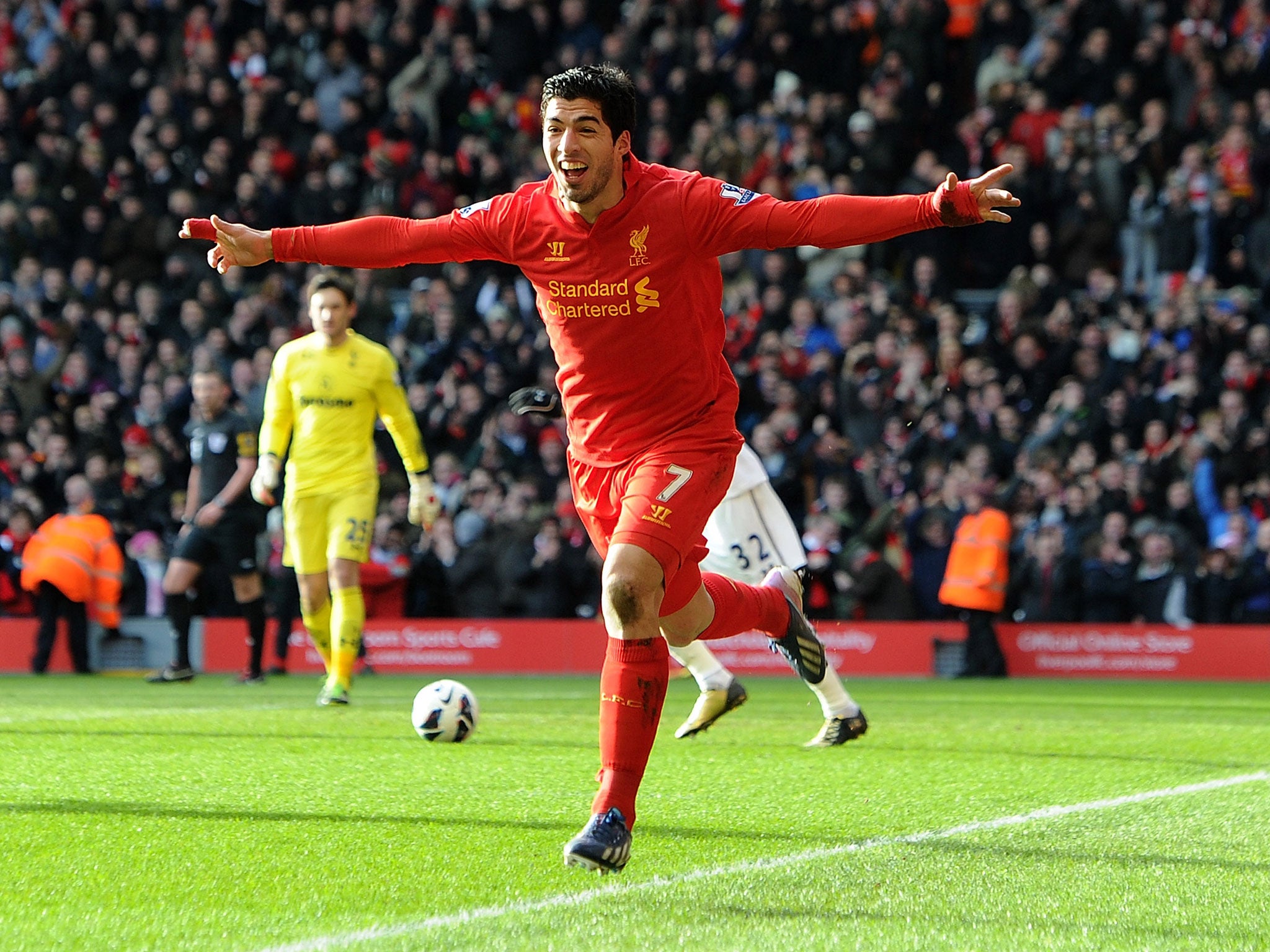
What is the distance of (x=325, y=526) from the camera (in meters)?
10.7

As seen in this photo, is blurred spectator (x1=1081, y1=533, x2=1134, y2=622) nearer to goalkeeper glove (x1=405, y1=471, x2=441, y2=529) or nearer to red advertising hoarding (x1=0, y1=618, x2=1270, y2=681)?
red advertising hoarding (x1=0, y1=618, x2=1270, y2=681)

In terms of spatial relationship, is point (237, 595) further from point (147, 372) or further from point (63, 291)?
point (63, 291)

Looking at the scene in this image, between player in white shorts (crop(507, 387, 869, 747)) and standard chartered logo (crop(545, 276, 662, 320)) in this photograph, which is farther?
player in white shorts (crop(507, 387, 869, 747))

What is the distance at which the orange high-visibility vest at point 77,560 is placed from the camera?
15.0 meters

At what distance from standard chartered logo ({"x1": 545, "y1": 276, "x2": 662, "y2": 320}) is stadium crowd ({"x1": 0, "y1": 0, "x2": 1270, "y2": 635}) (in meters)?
9.93

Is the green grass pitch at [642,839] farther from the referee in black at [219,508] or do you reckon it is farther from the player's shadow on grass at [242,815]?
the referee in black at [219,508]

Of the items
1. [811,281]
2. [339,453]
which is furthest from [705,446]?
[811,281]

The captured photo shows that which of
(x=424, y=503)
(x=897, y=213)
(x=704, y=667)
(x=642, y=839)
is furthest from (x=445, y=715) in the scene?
(x=897, y=213)

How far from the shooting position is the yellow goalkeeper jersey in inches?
416

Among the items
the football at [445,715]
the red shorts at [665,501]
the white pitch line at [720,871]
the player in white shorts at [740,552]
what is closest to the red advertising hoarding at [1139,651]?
the player in white shorts at [740,552]

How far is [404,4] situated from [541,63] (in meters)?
1.94

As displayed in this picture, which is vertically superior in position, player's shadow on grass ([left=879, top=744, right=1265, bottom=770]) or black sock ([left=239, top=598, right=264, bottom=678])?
player's shadow on grass ([left=879, top=744, right=1265, bottom=770])

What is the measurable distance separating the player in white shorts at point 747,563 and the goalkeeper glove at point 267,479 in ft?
9.22

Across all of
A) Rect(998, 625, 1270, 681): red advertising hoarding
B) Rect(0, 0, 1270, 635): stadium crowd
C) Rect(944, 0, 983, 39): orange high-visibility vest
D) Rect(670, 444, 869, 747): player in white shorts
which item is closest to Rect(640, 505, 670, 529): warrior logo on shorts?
Rect(670, 444, 869, 747): player in white shorts
